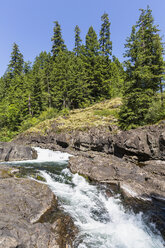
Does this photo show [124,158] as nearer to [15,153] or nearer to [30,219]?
[30,219]

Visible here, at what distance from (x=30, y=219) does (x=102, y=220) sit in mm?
3487

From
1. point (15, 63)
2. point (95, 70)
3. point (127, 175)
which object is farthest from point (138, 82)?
point (15, 63)

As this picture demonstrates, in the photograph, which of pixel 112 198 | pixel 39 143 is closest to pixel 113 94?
pixel 39 143

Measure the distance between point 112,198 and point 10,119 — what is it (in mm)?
38984

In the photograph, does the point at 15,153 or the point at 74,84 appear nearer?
the point at 15,153

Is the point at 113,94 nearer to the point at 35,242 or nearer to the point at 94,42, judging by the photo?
the point at 94,42

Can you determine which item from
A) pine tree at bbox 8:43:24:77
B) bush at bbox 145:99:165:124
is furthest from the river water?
pine tree at bbox 8:43:24:77

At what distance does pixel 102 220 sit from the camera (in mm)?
7055

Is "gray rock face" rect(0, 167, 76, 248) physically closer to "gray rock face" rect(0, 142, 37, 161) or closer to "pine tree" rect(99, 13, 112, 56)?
"gray rock face" rect(0, 142, 37, 161)

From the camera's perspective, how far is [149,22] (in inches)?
1039

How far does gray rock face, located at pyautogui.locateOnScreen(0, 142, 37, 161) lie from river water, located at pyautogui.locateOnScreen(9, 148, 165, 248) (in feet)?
36.5

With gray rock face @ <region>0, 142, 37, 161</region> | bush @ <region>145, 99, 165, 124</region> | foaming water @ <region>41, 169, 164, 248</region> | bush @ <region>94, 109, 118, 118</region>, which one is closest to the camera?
foaming water @ <region>41, 169, 164, 248</region>

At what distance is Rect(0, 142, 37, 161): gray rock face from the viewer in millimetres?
19378

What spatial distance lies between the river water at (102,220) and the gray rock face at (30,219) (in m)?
0.66
